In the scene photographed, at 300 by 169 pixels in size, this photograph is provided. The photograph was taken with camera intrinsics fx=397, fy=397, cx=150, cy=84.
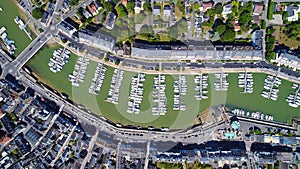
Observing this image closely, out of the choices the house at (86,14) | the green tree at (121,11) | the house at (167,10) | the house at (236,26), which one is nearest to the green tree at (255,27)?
the house at (236,26)

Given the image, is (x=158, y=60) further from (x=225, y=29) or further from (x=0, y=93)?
(x=0, y=93)

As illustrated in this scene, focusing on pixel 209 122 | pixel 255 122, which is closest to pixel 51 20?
pixel 209 122

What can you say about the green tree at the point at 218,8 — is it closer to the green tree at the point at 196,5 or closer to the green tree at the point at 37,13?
the green tree at the point at 196,5

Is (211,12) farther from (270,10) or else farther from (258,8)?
(270,10)

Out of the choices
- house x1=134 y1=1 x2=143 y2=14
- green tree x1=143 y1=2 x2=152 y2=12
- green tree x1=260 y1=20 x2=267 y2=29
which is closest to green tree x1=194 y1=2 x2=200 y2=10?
green tree x1=143 y1=2 x2=152 y2=12

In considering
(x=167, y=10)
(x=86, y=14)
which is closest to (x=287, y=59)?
(x=167, y=10)
